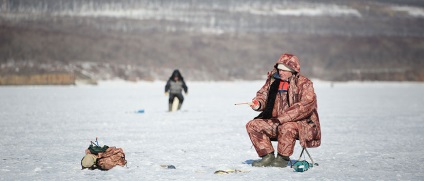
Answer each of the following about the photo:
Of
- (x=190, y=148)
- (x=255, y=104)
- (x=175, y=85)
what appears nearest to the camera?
(x=255, y=104)

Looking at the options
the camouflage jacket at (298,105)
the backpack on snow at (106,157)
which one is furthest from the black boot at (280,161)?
the backpack on snow at (106,157)

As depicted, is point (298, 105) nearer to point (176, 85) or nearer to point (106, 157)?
point (106, 157)

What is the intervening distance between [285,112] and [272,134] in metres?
0.45

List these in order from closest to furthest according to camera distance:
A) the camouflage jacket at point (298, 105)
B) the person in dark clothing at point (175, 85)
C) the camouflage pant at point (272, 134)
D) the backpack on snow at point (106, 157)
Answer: the camouflage jacket at point (298, 105)
the camouflage pant at point (272, 134)
the backpack on snow at point (106, 157)
the person in dark clothing at point (175, 85)

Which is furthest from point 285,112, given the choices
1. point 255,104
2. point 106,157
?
point 106,157

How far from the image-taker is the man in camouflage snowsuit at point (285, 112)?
25.8 feet

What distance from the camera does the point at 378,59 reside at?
19062 centimetres

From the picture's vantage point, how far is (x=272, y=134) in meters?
8.16

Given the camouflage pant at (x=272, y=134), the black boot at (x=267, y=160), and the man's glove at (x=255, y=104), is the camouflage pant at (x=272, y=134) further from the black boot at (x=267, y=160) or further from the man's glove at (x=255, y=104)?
the man's glove at (x=255, y=104)

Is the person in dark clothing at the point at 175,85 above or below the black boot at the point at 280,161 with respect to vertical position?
above

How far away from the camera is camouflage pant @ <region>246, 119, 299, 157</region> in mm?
7949

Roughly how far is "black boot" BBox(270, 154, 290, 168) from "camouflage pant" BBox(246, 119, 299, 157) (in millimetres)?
85

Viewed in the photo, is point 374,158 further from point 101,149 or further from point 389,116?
point 389,116

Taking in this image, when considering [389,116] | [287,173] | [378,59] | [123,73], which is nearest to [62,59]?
[123,73]
